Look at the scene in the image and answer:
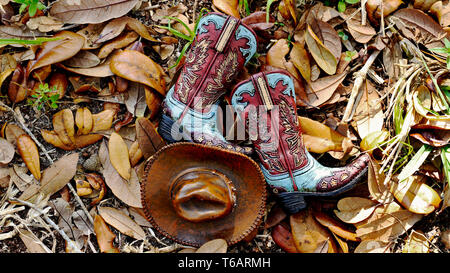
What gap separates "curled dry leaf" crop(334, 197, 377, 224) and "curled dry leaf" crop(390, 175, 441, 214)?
0.49 ft

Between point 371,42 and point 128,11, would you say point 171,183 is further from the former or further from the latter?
point 371,42

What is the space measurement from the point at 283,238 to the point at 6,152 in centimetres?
155

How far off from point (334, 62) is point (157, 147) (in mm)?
1084

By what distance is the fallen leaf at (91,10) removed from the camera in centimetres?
241

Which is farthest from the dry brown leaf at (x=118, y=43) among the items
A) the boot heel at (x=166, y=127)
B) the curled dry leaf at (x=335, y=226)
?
the curled dry leaf at (x=335, y=226)

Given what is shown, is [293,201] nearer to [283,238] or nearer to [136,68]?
[283,238]

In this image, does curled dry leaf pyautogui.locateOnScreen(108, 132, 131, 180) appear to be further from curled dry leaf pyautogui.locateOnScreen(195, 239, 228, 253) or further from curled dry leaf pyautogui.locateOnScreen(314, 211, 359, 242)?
curled dry leaf pyautogui.locateOnScreen(314, 211, 359, 242)

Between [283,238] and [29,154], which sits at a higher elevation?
[29,154]

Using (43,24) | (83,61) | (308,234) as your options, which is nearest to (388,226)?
(308,234)

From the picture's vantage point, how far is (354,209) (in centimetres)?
233

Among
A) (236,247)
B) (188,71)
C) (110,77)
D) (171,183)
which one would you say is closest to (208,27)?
(188,71)

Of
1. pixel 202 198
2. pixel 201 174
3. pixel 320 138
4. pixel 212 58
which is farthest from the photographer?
pixel 320 138

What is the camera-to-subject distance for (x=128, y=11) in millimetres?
2426

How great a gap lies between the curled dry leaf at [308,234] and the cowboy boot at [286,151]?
0.09 meters
